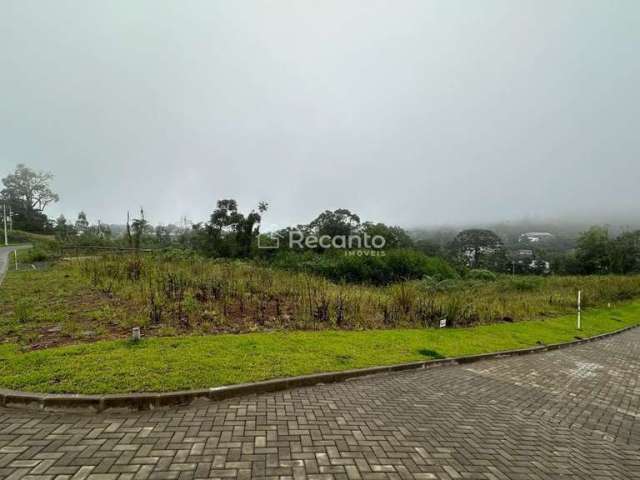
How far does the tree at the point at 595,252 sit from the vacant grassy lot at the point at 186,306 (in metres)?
42.1

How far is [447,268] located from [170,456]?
34.3 metres

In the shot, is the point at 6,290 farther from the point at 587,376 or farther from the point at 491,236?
the point at 491,236

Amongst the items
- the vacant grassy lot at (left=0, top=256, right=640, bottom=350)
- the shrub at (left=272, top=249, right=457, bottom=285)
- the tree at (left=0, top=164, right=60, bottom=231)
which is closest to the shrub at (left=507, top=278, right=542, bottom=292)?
the shrub at (left=272, top=249, right=457, bottom=285)

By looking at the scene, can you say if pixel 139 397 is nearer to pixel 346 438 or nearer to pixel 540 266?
pixel 346 438

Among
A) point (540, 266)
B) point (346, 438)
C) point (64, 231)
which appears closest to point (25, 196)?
point (64, 231)

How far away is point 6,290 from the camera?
29.0 feet

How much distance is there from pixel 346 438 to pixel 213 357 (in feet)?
8.10

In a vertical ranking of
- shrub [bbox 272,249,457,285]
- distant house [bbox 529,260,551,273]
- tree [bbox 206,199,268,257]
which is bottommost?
distant house [bbox 529,260,551,273]

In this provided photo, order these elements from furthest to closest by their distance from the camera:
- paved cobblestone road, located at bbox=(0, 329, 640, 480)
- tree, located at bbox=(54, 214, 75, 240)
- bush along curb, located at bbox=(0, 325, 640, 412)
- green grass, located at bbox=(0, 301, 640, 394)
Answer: tree, located at bbox=(54, 214, 75, 240), green grass, located at bbox=(0, 301, 640, 394), bush along curb, located at bbox=(0, 325, 640, 412), paved cobblestone road, located at bbox=(0, 329, 640, 480)

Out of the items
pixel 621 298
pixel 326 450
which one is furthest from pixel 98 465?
pixel 621 298

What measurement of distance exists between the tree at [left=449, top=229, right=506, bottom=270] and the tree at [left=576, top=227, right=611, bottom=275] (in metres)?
11.2

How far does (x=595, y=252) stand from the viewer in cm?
4366

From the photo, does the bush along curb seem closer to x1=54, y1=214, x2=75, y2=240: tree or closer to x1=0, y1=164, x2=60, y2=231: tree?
x1=54, y1=214, x2=75, y2=240: tree

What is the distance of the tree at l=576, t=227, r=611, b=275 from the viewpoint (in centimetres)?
4294
